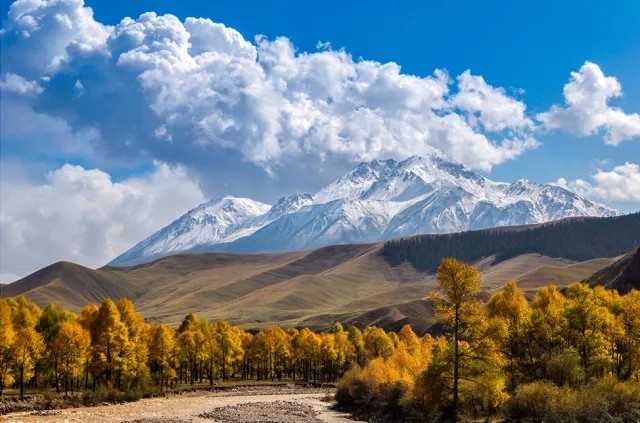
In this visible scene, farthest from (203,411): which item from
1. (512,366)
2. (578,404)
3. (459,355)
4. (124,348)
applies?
(578,404)

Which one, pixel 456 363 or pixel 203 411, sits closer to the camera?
pixel 456 363

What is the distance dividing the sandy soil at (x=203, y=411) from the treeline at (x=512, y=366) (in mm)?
8209

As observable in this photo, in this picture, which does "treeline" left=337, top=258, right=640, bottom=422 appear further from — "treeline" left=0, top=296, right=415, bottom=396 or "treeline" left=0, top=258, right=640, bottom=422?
"treeline" left=0, top=296, right=415, bottom=396

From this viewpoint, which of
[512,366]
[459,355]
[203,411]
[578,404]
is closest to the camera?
[578,404]

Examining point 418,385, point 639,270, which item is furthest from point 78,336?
point 639,270

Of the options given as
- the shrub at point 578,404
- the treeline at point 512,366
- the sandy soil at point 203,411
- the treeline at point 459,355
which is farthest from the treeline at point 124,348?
the shrub at point 578,404

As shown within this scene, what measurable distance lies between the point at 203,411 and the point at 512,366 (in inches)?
1681

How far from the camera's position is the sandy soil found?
243 feet

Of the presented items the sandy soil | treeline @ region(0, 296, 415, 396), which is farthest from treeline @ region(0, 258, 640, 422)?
the sandy soil

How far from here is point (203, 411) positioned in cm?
8812

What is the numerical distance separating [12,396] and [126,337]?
17.8 meters

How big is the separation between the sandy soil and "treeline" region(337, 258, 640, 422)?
8.21 metres

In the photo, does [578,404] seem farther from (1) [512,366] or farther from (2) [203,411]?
(2) [203,411]

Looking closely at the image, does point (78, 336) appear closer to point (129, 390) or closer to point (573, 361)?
point (129, 390)
